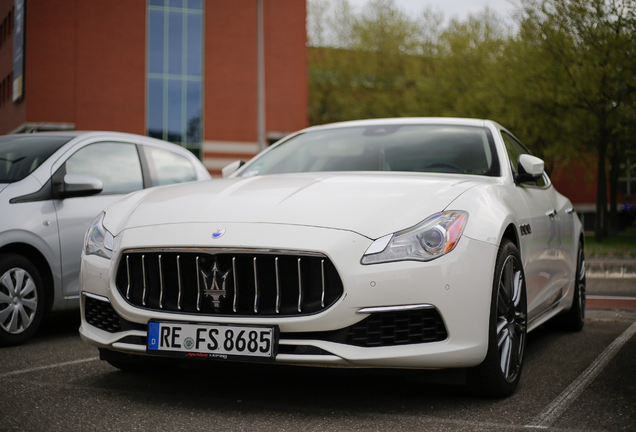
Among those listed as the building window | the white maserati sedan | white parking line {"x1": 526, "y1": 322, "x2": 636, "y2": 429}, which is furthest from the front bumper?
the building window

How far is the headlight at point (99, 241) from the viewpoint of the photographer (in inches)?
135

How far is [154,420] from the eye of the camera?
2.96 meters

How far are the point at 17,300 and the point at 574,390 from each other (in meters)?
3.71

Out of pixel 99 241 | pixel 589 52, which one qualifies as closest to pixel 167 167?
pixel 99 241

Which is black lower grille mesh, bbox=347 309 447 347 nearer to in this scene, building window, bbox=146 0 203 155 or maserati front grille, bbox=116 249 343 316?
maserati front grille, bbox=116 249 343 316

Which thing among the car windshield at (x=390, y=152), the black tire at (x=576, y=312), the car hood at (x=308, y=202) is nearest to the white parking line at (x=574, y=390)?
the black tire at (x=576, y=312)

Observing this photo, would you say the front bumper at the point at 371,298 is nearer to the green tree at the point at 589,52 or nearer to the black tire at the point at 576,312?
the black tire at the point at 576,312

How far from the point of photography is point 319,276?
2.95m

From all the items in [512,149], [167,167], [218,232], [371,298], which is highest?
[512,149]

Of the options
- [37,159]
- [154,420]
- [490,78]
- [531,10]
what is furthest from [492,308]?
[490,78]

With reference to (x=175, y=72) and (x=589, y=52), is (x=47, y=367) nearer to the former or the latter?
(x=589, y=52)

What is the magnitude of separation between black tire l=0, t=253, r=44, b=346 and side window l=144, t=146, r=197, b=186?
4.77ft

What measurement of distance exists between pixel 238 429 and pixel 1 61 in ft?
64.9

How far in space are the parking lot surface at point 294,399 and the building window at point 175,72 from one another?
95.7 feet
